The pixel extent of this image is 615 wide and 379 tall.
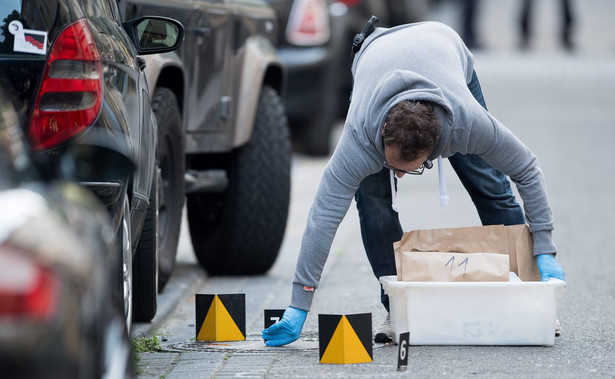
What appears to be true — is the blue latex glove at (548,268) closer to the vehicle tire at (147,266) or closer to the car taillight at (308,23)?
the vehicle tire at (147,266)

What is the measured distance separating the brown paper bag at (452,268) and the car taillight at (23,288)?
2.50m

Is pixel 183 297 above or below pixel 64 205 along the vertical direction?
below

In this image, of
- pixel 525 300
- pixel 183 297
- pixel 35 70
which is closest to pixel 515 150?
pixel 525 300

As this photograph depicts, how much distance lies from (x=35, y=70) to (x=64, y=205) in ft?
3.91

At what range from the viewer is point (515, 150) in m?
4.50

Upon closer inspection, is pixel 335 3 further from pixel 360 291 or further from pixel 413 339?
pixel 413 339

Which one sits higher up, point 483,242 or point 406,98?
point 406,98

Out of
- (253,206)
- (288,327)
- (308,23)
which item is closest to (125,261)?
(288,327)

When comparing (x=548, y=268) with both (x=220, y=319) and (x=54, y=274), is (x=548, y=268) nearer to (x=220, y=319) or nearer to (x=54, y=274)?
(x=220, y=319)

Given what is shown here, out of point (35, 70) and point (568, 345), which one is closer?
point (35, 70)

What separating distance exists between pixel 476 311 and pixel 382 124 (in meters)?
0.79

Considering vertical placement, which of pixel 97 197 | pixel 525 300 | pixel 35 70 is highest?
pixel 35 70

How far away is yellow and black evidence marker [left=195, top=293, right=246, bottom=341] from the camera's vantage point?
4.80 meters

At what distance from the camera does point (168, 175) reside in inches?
231
